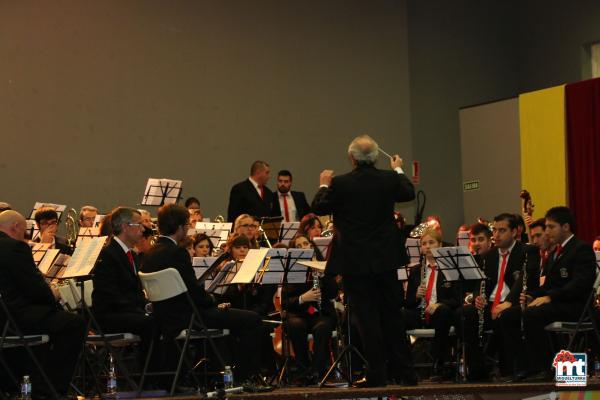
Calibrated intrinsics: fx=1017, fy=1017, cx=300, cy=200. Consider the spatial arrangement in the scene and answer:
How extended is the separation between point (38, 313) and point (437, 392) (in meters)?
2.69

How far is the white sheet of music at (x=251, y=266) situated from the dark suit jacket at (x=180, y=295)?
40cm

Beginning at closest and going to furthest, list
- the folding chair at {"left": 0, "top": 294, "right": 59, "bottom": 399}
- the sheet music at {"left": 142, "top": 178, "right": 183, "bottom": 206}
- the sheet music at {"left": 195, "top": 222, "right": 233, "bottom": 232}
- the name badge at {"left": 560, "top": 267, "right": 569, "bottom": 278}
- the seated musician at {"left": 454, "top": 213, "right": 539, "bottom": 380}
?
the folding chair at {"left": 0, "top": 294, "right": 59, "bottom": 399}, the name badge at {"left": 560, "top": 267, "right": 569, "bottom": 278}, the seated musician at {"left": 454, "top": 213, "right": 539, "bottom": 380}, the sheet music at {"left": 195, "top": 222, "right": 233, "bottom": 232}, the sheet music at {"left": 142, "top": 178, "right": 183, "bottom": 206}

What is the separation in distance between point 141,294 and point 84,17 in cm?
699

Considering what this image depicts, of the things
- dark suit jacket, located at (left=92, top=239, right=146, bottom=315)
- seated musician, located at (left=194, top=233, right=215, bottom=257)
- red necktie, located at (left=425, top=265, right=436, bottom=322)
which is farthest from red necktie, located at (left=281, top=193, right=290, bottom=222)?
dark suit jacket, located at (left=92, top=239, right=146, bottom=315)

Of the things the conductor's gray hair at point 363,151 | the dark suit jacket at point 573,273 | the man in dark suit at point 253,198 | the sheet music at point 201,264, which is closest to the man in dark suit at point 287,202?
the man in dark suit at point 253,198

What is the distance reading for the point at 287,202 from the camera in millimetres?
12859

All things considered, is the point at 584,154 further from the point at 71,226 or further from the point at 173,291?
the point at 173,291

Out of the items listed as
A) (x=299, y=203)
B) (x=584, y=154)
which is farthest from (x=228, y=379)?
(x=584, y=154)

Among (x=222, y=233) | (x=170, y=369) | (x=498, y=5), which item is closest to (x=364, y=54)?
(x=498, y=5)

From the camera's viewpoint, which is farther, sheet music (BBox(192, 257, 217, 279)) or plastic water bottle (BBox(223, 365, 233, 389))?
sheet music (BBox(192, 257, 217, 279))

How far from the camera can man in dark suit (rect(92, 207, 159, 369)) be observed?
722 cm

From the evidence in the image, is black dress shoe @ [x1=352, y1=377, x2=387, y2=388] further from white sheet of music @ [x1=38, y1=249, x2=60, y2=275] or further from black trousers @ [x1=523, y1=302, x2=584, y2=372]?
white sheet of music @ [x1=38, y1=249, x2=60, y2=275]

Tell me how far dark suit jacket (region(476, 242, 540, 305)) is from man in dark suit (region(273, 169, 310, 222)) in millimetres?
4458

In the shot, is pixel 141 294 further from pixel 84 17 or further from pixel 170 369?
pixel 84 17
